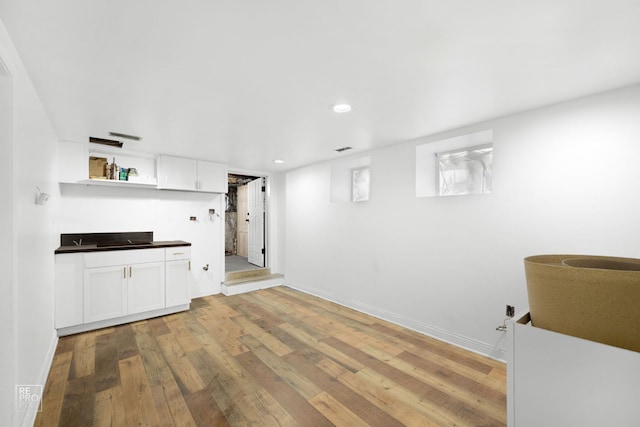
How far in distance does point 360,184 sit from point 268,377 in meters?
2.81

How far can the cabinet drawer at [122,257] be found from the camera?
311 cm

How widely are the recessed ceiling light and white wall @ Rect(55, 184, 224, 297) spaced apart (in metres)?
3.09

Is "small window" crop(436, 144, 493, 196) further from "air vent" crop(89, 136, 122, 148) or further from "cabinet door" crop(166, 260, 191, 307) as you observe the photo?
"air vent" crop(89, 136, 122, 148)

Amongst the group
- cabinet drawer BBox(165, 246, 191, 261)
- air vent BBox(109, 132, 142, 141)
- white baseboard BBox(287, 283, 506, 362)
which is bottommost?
white baseboard BBox(287, 283, 506, 362)

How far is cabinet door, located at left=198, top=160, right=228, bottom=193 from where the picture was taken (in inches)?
166

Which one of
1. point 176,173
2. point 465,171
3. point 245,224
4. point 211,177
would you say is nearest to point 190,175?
point 176,173

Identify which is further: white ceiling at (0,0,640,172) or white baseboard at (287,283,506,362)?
white baseboard at (287,283,506,362)

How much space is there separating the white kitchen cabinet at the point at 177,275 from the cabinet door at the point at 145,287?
0.08 metres

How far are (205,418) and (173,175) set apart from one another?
10.6 ft

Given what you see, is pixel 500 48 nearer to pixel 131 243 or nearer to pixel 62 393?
pixel 62 393

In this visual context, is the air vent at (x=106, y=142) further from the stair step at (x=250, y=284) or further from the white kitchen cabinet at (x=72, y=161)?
the stair step at (x=250, y=284)

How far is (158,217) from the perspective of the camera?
4.09m

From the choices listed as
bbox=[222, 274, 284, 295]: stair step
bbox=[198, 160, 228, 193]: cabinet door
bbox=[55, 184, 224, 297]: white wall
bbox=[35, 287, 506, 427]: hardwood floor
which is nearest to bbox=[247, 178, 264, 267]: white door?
bbox=[222, 274, 284, 295]: stair step

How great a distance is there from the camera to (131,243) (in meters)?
3.76
